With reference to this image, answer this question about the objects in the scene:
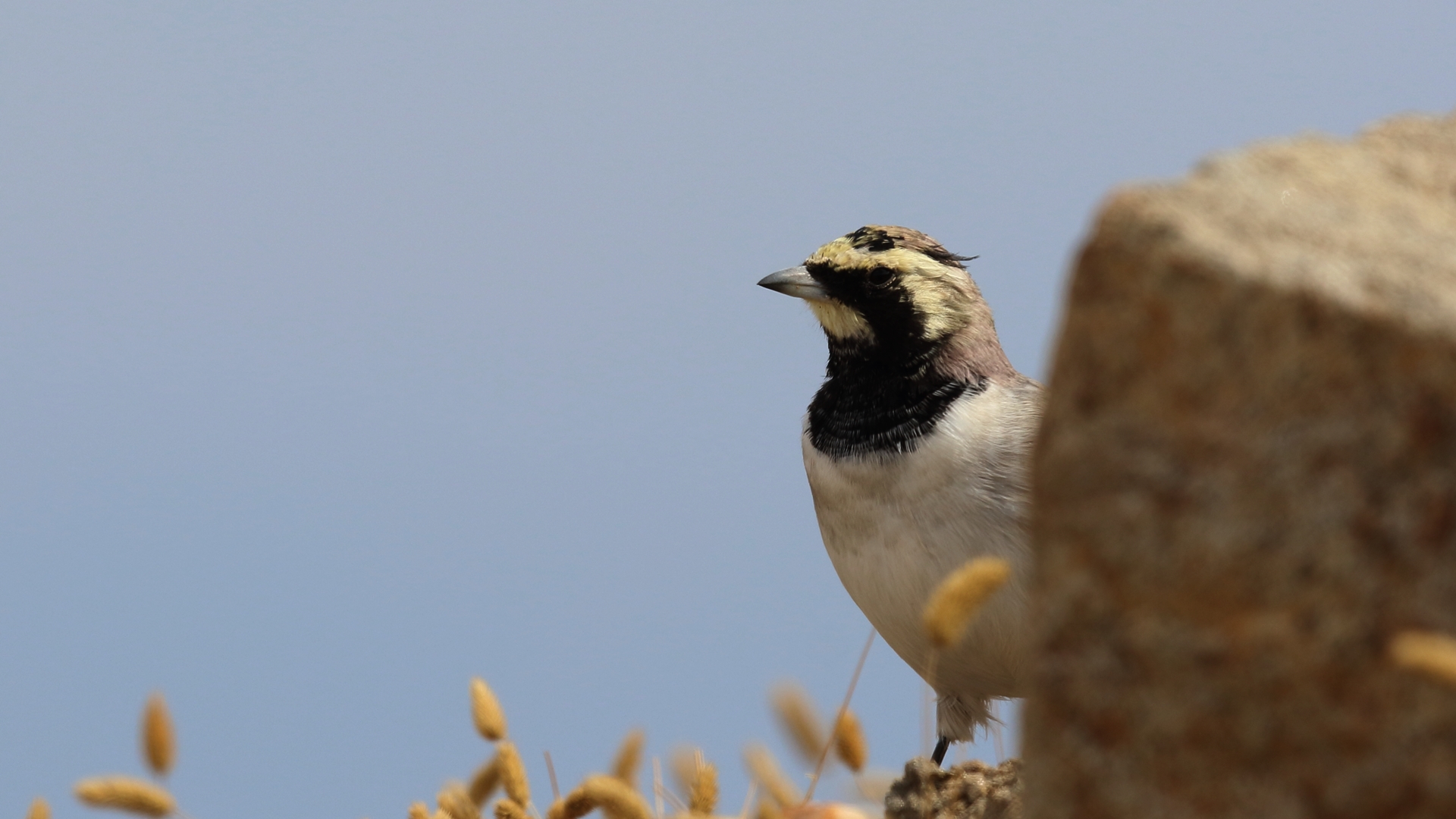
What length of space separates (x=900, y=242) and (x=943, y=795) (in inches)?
79.6

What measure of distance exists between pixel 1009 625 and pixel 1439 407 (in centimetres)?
254

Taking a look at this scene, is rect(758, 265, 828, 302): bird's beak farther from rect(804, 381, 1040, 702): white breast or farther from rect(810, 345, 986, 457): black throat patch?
rect(804, 381, 1040, 702): white breast

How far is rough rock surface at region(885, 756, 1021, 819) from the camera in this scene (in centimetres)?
404

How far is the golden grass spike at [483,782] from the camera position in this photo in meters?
4.21

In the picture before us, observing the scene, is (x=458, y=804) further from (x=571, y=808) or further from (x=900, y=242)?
(x=900, y=242)

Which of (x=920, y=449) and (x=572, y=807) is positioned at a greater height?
(x=920, y=449)

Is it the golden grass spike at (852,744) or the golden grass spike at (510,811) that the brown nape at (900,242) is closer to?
the golden grass spike at (852,744)

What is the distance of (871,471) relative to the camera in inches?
188

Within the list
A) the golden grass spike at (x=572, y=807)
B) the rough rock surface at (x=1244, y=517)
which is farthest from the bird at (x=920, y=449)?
the rough rock surface at (x=1244, y=517)

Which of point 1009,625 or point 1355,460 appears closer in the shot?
point 1355,460

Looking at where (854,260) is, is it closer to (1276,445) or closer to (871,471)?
(871,471)

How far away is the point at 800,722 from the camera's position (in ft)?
14.8

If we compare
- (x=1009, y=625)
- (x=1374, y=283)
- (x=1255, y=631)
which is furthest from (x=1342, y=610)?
Result: (x=1009, y=625)

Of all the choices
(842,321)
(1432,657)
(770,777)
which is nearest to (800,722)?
(770,777)
